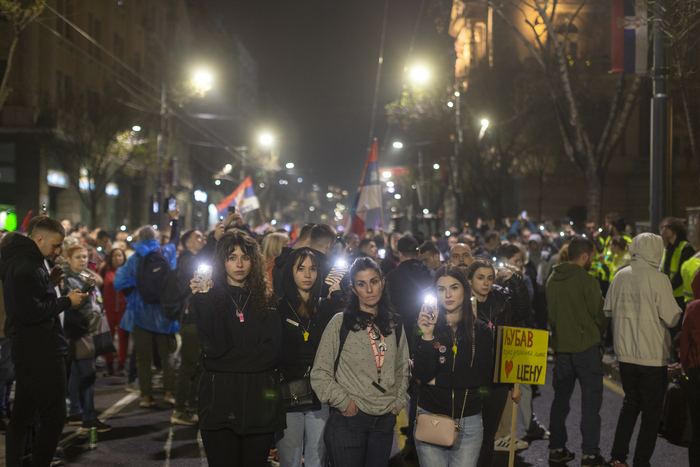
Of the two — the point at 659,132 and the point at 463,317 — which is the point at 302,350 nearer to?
the point at 463,317

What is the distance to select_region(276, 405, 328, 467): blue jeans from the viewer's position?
14.9 ft

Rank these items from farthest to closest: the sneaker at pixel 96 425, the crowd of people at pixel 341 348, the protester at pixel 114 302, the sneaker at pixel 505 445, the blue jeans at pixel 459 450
Answer: 1. the protester at pixel 114 302
2. the sneaker at pixel 96 425
3. the sneaker at pixel 505 445
4. the blue jeans at pixel 459 450
5. the crowd of people at pixel 341 348

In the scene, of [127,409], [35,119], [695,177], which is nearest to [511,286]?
[127,409]

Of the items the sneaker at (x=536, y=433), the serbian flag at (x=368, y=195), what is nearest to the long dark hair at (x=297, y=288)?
the sneaker at (x=536, y=433)

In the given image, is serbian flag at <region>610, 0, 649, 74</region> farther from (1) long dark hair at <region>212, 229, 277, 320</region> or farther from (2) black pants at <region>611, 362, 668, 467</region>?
(1) long dark hair at <region>212, 229, 277, 320</region>

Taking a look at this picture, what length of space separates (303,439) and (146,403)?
4.12 m

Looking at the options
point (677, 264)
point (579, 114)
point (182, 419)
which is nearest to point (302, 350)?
point (182, 419)

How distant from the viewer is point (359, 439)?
4.08 m

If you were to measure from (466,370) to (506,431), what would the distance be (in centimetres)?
204

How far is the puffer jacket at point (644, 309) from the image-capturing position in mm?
5762

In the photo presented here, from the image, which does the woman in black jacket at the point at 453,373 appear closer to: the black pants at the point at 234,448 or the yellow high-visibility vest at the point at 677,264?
the black pants at the point at 234,448

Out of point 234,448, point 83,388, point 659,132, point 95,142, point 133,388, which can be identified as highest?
point 95,142

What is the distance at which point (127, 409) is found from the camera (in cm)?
805

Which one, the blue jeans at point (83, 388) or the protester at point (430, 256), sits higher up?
the protester at point (430, 256)
